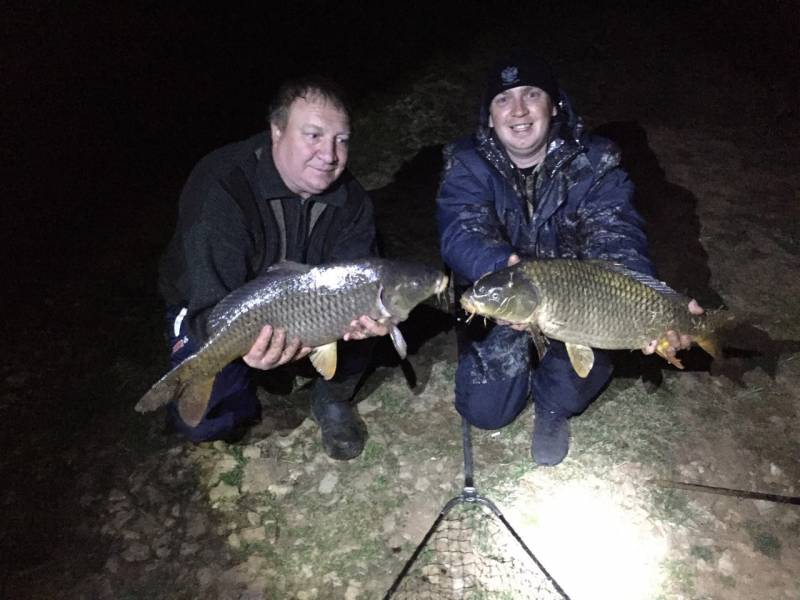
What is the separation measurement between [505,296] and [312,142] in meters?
1.20

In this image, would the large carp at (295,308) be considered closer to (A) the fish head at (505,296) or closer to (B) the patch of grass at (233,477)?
(A) the fish head at (505,296)

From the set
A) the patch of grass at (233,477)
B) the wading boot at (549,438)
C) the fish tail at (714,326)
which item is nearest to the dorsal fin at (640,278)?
the fish tail at (714,326)

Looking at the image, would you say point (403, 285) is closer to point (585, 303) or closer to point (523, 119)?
point (585, 303)

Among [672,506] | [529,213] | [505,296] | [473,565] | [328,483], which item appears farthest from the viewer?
[529,213]

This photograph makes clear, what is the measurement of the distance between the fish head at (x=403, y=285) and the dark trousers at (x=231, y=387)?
0.63 metres

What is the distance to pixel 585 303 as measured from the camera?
250cm

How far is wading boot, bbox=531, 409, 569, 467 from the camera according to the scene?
3.11 meters

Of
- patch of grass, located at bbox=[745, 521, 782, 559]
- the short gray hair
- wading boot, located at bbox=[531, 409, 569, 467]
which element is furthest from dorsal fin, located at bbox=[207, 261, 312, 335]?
patch of grass, located at bbox=[745, 521, 782, 559]

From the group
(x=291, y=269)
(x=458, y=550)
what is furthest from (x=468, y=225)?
(x=458, y=550)

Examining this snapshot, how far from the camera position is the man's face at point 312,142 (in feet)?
8.95

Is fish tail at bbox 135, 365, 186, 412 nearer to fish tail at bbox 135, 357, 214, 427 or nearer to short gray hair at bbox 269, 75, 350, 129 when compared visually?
fish tail at bbox 135, 357, 214, 427

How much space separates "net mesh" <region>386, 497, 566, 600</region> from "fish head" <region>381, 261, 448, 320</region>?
997 mm

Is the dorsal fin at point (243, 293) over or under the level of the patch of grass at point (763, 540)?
over

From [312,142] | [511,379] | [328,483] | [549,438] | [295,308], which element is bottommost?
[328,483]
